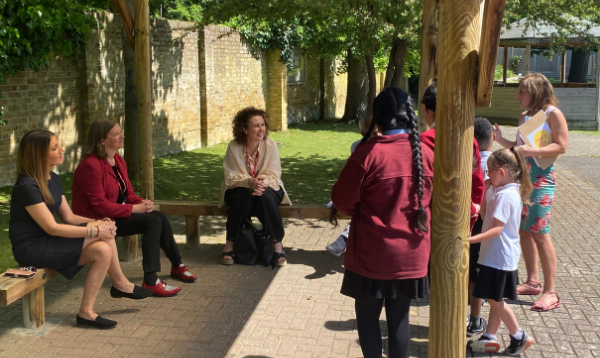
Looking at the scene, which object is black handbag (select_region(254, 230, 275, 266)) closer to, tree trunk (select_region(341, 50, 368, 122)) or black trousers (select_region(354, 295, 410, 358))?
black trousers (select_region(354, 295, 410, 358))

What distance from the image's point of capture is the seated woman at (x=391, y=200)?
3316 millimetres

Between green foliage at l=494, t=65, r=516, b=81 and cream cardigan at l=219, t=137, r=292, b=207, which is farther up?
green foliage at l=494, t=65, r=516, b=81

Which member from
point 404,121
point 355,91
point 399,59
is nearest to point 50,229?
point 404,121

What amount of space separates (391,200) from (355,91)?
64.0ft

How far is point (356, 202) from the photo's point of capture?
338cm

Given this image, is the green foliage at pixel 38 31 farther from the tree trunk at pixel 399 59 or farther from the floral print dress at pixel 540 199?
the floral print dress at pixel 540 199

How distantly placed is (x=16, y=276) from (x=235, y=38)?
44.5 ft

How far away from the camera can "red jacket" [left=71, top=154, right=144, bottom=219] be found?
5.28 m

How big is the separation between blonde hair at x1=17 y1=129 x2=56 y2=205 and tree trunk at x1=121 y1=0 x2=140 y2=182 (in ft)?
18.0

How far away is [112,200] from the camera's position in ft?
17.9

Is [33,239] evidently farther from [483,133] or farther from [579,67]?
[579,67]

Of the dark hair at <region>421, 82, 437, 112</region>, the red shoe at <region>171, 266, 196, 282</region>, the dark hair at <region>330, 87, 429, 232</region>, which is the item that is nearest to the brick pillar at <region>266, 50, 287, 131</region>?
the red shoe at <region>171, 266, 196, 282</region>

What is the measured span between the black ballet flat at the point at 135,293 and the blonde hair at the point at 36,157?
1.09 m

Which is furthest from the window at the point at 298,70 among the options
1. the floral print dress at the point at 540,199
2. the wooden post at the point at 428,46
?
the floral print dress at the point at 540,199
